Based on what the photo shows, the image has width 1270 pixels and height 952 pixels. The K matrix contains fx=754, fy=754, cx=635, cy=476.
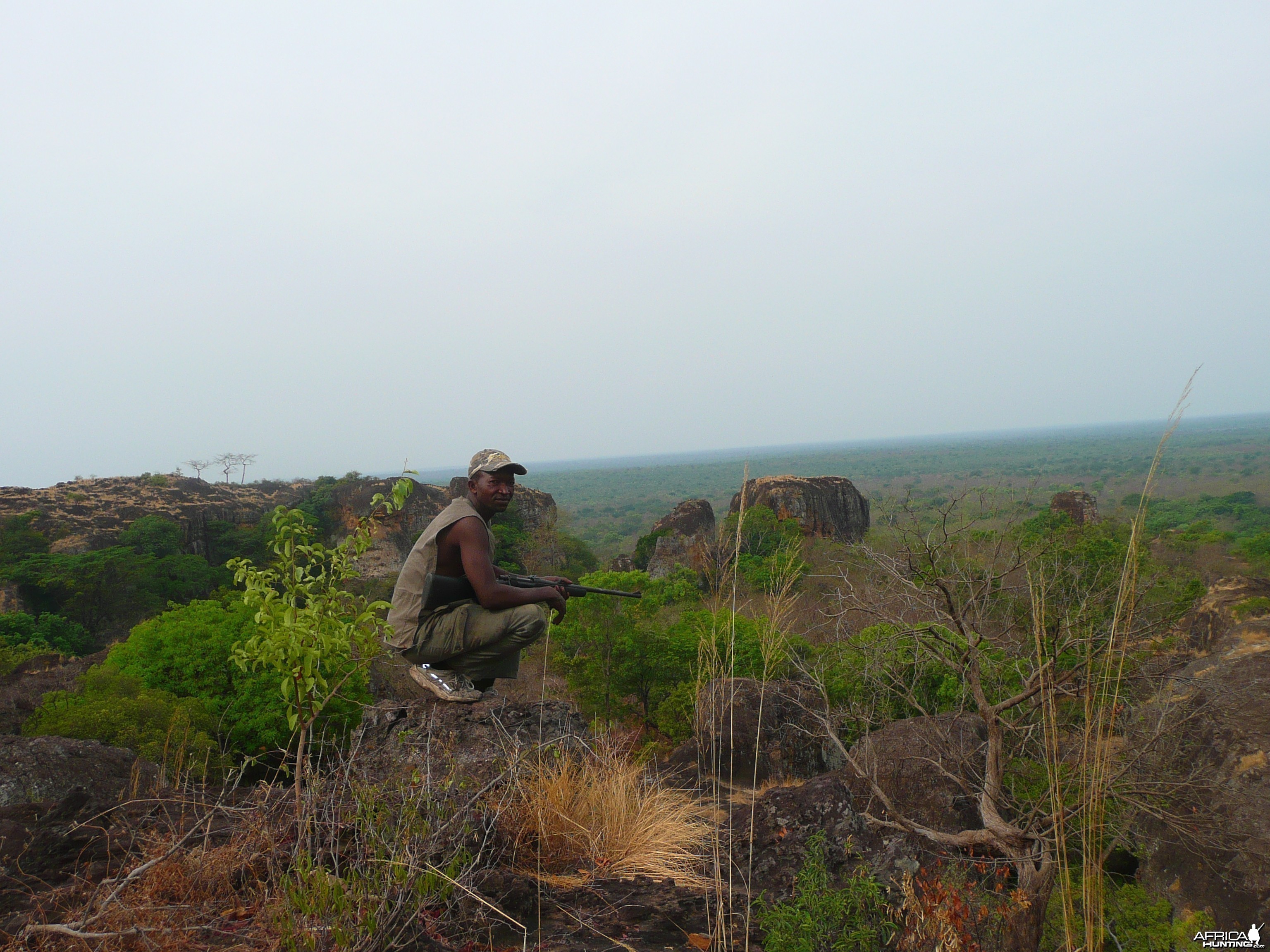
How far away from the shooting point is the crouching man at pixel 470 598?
4.25 meters

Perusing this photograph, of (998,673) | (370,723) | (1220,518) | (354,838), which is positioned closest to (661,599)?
(998,673)

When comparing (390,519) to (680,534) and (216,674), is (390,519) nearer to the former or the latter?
(680,534)

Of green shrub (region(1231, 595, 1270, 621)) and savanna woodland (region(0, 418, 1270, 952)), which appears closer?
savanna woodland (region(0, 418, 1270, 952))

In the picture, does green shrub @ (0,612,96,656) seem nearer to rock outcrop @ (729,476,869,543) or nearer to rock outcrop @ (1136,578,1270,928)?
rock outcrop @ (1136,578,1270,928)

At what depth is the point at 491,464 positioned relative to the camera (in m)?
4.40

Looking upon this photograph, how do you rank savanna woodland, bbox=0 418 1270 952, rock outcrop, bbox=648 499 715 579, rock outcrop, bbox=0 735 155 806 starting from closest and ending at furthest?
savanna woodland, bbox=0 418 1270 952 → rock outcrop, bbox=0 735 155 806 → rock outcrop, bbox=648 499 715 579

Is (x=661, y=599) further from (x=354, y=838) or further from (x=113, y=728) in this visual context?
(x=354, y=838)

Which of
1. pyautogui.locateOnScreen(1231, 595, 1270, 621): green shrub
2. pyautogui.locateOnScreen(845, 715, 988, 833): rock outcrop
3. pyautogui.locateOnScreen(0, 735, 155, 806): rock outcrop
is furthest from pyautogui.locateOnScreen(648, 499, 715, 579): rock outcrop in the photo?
pyautogui.locateOnScreen(0, 735, 155, 806): rock outcrop

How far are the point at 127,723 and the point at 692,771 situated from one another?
5.94 metres

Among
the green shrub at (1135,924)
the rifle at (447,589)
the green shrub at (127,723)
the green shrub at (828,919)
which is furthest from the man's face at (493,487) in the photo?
the green shrub at (127,723)

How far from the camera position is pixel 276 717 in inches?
388

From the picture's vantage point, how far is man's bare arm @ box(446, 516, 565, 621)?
13.8 feet

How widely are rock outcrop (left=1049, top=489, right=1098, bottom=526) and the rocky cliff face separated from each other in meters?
35.1
